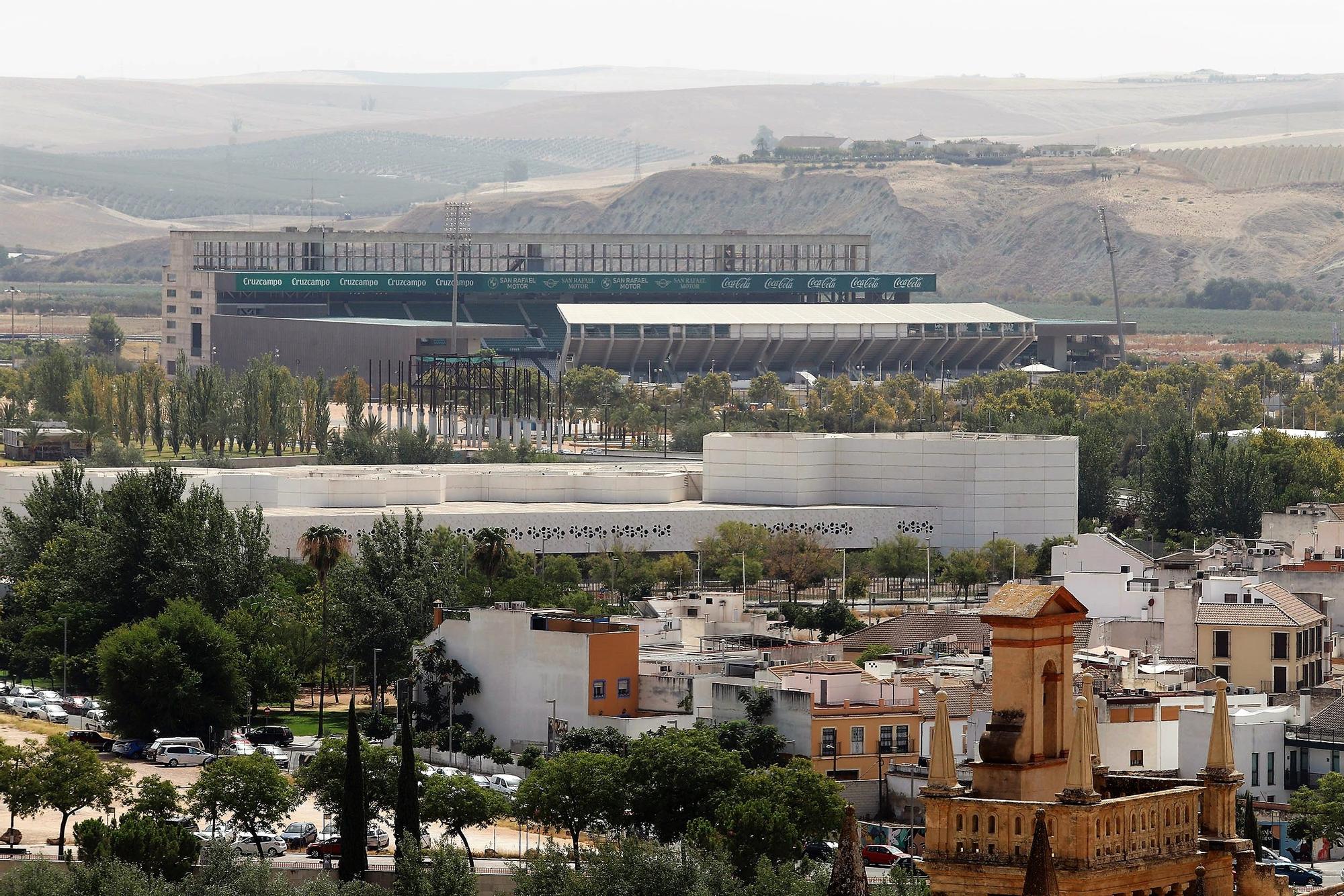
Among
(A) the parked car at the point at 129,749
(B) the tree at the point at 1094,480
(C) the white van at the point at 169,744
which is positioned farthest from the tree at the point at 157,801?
(B) the tree at the point at 1094,480

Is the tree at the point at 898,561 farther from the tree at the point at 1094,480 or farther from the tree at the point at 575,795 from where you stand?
the tree at the point at 575,795

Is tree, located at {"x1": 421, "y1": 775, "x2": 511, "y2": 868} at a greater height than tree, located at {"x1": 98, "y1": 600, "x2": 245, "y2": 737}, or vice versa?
tree, located at {"x1": 98, "y1": 600, "x2": 245, "y2": 737}

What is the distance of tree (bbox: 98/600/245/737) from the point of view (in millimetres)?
70938

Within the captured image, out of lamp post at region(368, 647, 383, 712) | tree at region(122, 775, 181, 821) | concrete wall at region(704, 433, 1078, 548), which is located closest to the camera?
tree at region(122, 775, 181, 821)

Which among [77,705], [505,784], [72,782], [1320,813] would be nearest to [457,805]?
[505,784]

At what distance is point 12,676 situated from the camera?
82375 mm

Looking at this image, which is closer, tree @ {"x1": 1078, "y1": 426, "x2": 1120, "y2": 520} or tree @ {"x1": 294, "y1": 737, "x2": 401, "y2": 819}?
tree @ {"x1": 294, "y1": 737, "x2": 401, "y2": 819}

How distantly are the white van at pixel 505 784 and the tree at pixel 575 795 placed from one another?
9.98ft

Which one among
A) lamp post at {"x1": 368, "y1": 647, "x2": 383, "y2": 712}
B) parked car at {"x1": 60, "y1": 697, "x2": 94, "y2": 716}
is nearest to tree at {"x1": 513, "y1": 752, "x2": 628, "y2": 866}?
lamp post at {"x1": 368, "y1": 647, "x2": 383, "y2": 712}

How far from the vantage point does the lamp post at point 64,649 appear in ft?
261

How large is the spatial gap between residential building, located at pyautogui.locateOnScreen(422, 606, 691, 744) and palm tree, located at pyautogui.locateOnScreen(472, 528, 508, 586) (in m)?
22.1

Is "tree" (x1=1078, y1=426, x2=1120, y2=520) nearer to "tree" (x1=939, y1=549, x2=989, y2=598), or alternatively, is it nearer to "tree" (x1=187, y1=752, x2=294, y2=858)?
"tree" (x1=939, y1=549, x2=989, y2=598)

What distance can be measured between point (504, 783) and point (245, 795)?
25.8 ft

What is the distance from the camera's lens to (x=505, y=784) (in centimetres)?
6400
